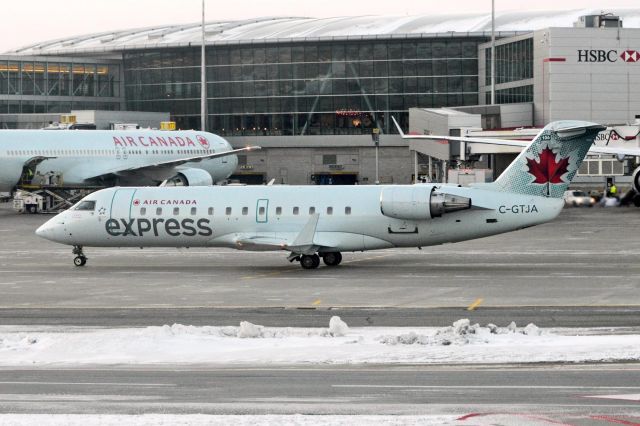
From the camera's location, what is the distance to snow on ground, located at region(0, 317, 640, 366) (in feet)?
76.2

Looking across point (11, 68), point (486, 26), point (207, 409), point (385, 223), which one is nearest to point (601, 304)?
point (385, 223)

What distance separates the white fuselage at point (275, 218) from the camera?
136 ft

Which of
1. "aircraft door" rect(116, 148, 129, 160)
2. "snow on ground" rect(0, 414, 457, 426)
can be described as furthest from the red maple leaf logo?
"aircraft door" rect(116, 148, 129, 160)

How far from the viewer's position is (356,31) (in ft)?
420

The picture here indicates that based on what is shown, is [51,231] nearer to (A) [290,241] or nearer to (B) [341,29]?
(A) [290,241]

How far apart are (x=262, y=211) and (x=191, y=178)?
40.2 m

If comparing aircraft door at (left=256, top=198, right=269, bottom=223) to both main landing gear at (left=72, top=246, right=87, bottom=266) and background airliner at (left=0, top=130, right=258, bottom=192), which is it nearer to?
main landing gear at (left=72, top=246, right=87, bottom=266)

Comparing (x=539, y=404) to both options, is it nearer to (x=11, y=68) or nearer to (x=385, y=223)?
(x=385, y=223)

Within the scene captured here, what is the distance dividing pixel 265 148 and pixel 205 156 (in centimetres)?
4066

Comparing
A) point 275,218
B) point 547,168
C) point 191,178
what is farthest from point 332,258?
point 191,178

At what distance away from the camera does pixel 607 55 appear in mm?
103688

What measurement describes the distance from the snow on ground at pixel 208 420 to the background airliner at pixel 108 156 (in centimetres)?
6291

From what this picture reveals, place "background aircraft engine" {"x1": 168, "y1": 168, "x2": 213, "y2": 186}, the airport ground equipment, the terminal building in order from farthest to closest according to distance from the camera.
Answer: the terminal building → "background aircraft engine" {"x1": 168, "y1": 168, "x2": 213, "y2": 186} → the airport ground equipment

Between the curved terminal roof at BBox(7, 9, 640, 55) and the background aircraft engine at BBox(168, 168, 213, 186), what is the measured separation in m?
46.1
